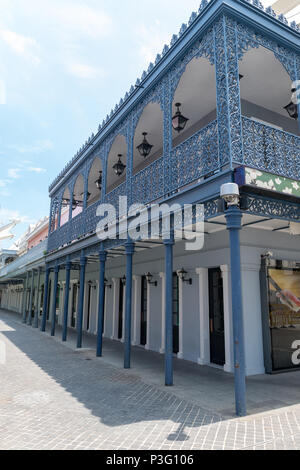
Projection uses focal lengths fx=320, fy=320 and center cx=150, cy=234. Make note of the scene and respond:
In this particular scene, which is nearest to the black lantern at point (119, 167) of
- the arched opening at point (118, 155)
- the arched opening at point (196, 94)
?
the arched opening at point (118, 155)

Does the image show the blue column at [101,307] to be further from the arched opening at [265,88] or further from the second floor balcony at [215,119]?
the arched opening at [265,88]

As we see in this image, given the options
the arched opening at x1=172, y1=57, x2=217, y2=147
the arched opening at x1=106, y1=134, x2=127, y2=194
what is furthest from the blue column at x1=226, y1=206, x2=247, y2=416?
the arched opening at x1=106, y1=134, x2=127, y2=194

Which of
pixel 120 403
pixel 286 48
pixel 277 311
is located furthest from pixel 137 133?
pixel 120 403

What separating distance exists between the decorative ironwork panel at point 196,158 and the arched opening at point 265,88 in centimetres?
195

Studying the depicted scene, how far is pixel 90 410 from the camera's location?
5.08m

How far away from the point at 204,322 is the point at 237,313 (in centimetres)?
381

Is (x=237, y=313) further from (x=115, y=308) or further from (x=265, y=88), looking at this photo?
(x=115, y=308)

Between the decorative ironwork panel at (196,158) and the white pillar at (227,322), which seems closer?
the decorative ironwork panel at (196,158)

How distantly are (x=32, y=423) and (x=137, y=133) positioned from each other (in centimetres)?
834

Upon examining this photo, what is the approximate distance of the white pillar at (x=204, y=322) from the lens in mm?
8648

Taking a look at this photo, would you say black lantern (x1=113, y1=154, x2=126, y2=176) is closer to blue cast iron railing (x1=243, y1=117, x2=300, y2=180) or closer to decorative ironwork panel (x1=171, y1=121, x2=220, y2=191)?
decorative ironwork panel (x1=171, y1=121, x2=220, y2=191)

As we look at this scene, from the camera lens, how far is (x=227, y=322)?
797cm

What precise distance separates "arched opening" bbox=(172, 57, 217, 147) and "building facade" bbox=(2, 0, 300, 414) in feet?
0.13

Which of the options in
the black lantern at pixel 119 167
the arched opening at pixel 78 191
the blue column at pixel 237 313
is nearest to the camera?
the blue column at pixel 237 313
